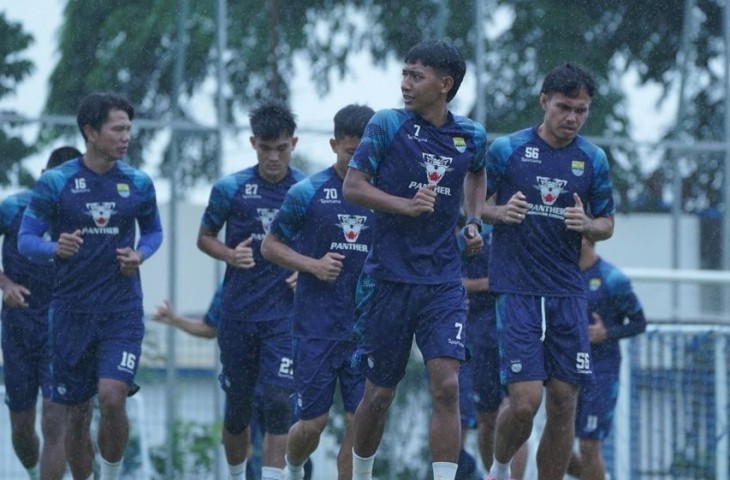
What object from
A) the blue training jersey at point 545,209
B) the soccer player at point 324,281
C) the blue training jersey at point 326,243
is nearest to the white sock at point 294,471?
the soccer player at point 324,281

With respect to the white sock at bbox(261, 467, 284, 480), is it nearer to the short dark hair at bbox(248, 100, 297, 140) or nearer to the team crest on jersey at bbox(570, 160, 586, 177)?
the short dark hair at bbox(248, 100, 297, 140)

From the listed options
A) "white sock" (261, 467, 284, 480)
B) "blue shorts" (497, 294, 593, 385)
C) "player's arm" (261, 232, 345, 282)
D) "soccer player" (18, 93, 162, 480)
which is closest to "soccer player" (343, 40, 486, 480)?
"blue shorts" (497, 294, 593, 385)

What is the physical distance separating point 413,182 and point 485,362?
10.5 ft

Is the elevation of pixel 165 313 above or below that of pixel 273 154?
below

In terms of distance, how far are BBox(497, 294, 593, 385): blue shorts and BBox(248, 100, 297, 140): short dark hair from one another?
6.60ft

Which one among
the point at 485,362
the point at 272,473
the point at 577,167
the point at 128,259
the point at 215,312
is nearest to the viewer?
Answer: the point at 577,167

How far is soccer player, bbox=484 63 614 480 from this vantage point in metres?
8.30

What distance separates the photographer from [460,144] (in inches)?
305

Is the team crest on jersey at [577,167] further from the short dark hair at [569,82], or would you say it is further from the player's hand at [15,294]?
the player's hand at [15,294]

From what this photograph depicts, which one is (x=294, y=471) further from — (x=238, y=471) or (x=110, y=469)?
(x=110, y=469)

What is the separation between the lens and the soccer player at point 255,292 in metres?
9.48

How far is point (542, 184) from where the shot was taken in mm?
8430

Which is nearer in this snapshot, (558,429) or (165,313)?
(558,429)

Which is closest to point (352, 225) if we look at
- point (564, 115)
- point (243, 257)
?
point (243, 257)
